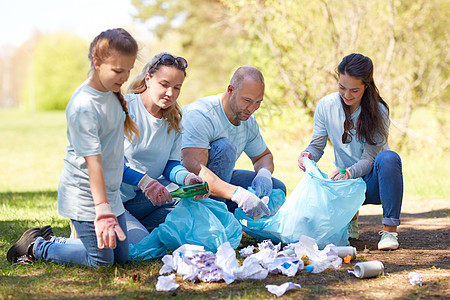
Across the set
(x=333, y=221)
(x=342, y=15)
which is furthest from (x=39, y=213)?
(x=342, y=15)

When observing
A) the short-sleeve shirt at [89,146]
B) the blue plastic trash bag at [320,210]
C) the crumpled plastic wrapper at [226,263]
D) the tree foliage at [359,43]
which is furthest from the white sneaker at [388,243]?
the tree foliage at [359,43]

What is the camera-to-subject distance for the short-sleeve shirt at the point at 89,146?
88.5 inches

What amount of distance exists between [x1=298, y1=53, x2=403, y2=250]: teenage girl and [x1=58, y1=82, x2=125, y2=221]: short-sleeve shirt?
123 cm

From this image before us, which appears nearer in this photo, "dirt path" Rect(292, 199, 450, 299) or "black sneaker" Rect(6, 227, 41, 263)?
"dirt path" Rect(292, 199, 450, 299)

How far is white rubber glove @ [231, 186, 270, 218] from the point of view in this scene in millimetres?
2953

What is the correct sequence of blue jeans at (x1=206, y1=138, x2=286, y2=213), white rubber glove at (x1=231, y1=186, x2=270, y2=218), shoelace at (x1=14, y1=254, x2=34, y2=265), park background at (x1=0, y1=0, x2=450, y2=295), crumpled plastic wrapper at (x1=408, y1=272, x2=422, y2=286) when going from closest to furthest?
crumpled plastic wrapper at (x1=408, y1=272, x2=422, y2=286)
shoelace at (x1=14, y1=254, x2=34, y2=265)
white rubber glove at (x1=231, y1=186, x2=270, y2=218)
blue jeans at (x1=206, y1=138, x2=286, y2=213)
park background at (x1=0, y1=0, x2=450, y2=295)

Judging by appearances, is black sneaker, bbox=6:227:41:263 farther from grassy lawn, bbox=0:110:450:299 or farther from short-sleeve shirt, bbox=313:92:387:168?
short-sleeve shirt, bbox=313:92:387:168

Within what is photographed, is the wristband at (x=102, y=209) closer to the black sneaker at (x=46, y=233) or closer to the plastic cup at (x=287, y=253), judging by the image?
the black sneaker at (x=46, y=233)

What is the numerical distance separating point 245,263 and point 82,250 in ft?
2.73

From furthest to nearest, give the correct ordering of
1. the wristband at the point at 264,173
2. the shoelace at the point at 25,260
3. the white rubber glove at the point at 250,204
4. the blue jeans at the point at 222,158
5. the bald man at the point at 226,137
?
the wristband at the point at 264,173 → the blue jeans at the point at 222,158 → the bald man at the point at 226,137 → the white rubber glove at the point at 250,204 → the shoelace at the point at 25,260

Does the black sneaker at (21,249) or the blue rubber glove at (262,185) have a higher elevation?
the blue rubber glove at (262,185)

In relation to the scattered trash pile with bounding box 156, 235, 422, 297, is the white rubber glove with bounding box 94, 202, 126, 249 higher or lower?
higher

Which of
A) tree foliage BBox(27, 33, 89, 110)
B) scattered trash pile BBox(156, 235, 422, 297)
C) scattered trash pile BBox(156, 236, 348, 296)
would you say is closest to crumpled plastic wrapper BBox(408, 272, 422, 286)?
scattered trash pile BBox(156, 235, 422, 297)

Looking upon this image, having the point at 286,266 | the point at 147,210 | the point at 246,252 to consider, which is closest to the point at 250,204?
the point at 246,252
